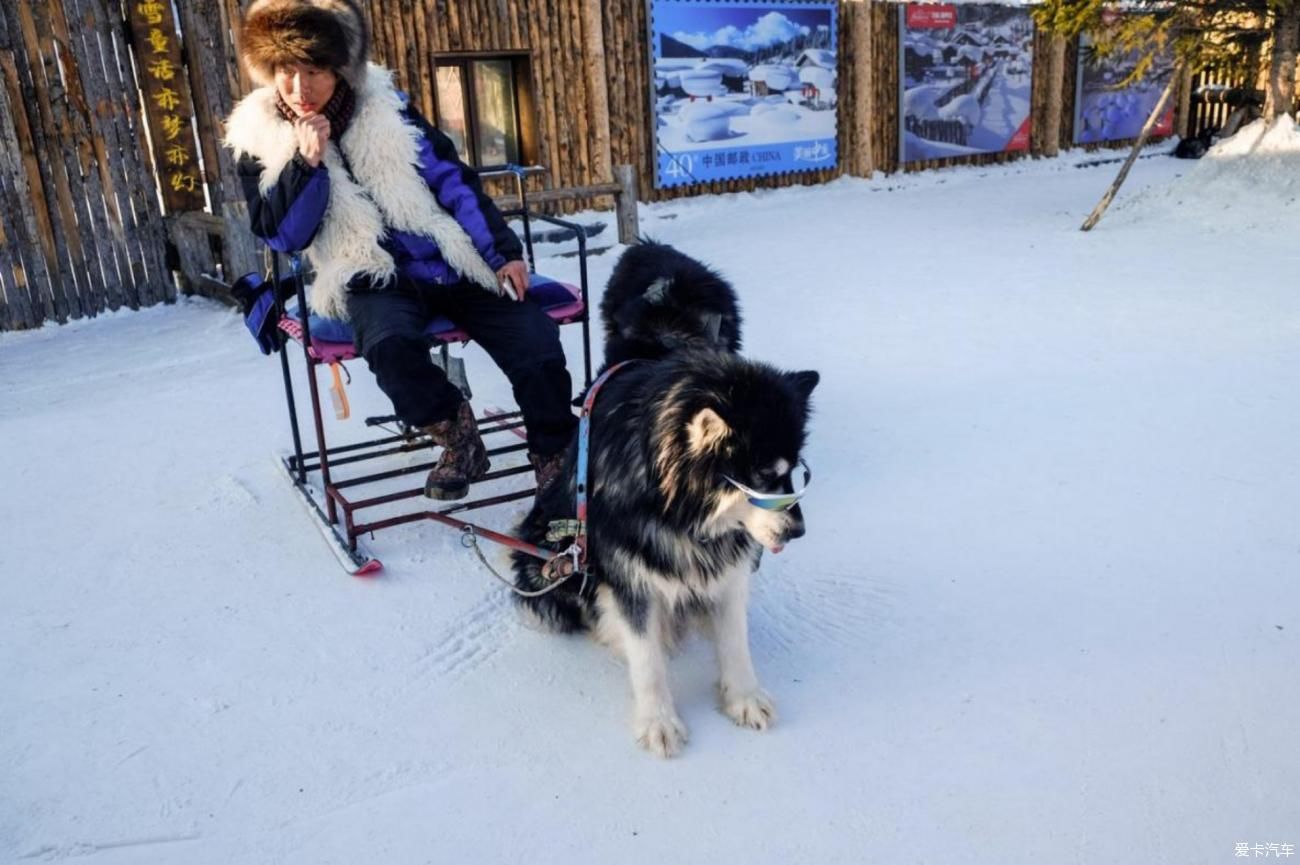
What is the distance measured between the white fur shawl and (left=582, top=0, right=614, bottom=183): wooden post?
5962 mm

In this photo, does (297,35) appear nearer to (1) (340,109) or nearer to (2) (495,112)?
(1) (340,109)

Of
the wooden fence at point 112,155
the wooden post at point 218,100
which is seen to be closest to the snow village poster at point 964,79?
the wooden fence at point 112,155

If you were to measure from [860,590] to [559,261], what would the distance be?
4951mm

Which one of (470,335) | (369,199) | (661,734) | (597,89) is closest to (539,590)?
(661,734)

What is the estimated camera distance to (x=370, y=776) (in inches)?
74.6

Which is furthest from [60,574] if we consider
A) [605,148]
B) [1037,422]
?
[605,148]

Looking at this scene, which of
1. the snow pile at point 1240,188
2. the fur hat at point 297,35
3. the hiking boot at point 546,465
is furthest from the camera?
the snow pile at point 1240,188

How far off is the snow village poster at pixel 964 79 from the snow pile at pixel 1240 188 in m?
3.59

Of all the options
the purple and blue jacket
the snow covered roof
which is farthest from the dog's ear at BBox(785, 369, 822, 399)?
the snow covered roof

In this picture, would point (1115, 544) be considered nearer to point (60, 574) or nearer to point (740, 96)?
point (60, 574)

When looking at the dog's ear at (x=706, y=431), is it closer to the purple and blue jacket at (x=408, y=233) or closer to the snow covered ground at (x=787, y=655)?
the snow covered ground at (x=787, y=655)

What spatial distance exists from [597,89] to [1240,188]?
5437 mm

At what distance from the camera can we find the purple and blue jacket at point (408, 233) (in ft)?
8.48

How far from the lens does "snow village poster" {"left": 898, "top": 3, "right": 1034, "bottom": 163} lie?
431 inches
